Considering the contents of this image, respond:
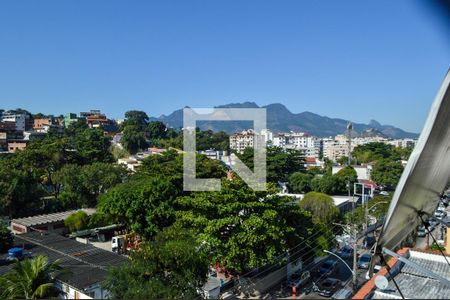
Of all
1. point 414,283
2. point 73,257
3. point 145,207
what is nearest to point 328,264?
point 145,207

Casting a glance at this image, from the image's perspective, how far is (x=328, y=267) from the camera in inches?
516

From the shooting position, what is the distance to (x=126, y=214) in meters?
13.4

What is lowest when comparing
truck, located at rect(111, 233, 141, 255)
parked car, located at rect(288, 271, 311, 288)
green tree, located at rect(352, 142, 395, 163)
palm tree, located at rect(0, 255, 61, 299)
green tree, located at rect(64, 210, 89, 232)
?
parked car, located at rect(288, 271, 311, 288)

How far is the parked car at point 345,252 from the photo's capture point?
14656 millimetres

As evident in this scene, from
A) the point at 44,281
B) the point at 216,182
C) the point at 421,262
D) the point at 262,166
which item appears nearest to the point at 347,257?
the point at 216,182

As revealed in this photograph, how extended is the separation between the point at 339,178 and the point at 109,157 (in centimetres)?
1928

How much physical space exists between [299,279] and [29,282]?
26.7 ft

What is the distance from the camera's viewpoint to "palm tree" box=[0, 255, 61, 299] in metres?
6.65

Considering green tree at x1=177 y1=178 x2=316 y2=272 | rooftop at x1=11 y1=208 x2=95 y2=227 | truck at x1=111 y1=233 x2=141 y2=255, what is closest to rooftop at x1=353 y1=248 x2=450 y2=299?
green tree at x1=177 y1=178 x2=316 y2=272

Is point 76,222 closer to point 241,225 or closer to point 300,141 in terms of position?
point 241,225

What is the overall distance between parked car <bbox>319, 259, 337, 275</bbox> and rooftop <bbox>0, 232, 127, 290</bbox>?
22.1ft

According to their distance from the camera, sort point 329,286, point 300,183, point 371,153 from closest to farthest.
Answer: point 329,286 < point 300,183 < point 371,153

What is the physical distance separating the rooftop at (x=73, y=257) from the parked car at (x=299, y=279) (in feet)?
17.1

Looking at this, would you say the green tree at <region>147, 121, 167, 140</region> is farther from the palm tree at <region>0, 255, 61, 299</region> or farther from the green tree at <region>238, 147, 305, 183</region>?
the palm tree at <region>0, 255, 61, 299</region>
